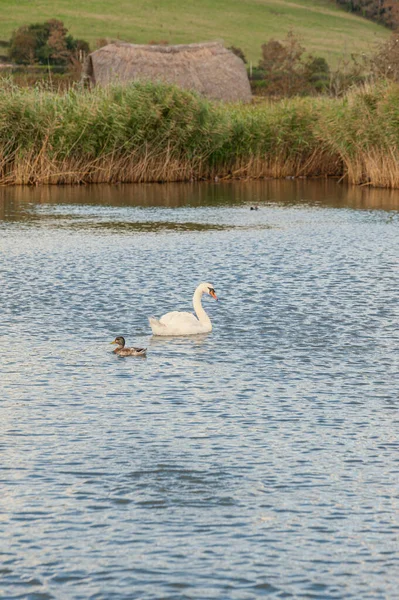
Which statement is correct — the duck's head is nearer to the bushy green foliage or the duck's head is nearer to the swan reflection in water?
the swan reflection in water

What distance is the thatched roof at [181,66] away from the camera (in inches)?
1875

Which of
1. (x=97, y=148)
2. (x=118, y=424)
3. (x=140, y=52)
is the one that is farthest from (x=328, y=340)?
(x=140, y=52)

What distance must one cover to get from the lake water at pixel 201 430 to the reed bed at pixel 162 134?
41.4 feet

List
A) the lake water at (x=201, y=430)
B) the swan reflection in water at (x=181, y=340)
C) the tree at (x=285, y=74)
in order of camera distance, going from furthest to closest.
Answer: the tree at (x=285, y=74), the swan reflection in water at (x=181, y=340), the lake water at (x=201, y=430)

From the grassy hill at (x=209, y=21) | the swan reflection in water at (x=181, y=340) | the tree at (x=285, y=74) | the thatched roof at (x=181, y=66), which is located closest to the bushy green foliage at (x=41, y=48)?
the grassy hill at (x=209, y=21)

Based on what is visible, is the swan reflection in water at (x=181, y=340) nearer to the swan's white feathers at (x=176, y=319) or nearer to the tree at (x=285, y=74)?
the swan's white feathers at (x=176, y=319)

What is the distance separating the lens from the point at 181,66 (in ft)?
160

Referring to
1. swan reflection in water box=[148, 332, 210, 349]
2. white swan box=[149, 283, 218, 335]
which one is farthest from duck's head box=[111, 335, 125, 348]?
white swan box=[149, 283, 218, 335]

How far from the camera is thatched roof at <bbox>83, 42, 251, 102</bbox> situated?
156 ft

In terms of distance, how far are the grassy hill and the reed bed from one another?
4105cm

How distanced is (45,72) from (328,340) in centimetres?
4940

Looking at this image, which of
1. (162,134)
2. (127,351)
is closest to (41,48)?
(162,134)

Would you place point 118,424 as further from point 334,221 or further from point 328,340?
point 334,221

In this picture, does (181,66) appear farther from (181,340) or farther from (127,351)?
(127,351)
